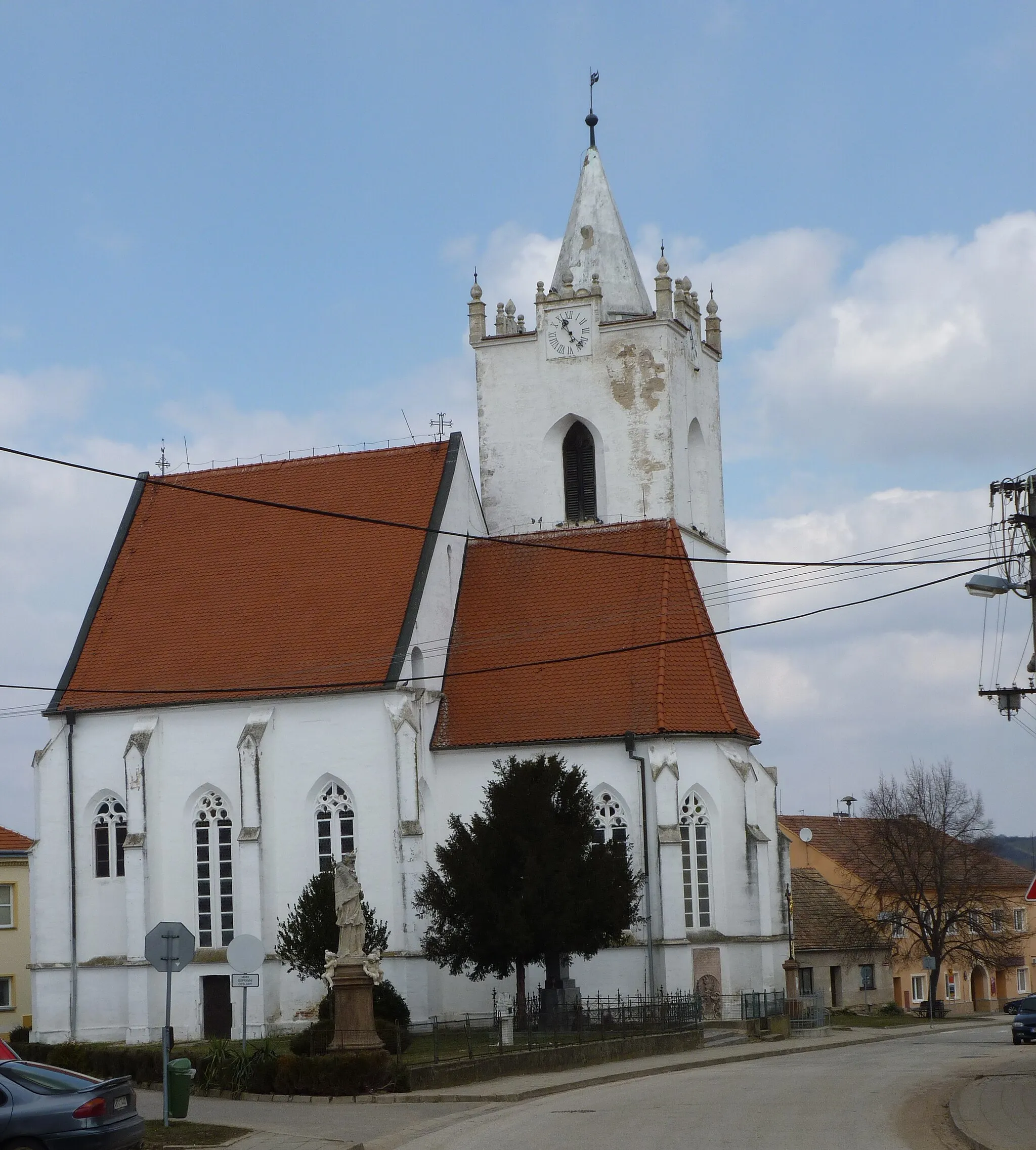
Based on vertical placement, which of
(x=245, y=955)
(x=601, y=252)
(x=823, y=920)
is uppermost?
(x=601, y=252)

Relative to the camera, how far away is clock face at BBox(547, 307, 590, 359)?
4541cm

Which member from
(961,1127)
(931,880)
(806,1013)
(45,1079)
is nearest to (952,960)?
(931,880)

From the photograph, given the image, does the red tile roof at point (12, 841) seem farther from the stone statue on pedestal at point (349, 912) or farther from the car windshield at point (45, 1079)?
the car windshield at point (45, 1079)

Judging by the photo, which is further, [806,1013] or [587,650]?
[587,650]

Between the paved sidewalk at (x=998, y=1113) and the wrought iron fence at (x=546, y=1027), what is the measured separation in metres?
Result: 8.05

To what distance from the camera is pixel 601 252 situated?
46.7 metres

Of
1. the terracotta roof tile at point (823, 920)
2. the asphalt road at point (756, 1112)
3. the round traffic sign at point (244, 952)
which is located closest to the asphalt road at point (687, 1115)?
the asphalt road at point (756, 1112)

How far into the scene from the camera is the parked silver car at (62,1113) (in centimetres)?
1647

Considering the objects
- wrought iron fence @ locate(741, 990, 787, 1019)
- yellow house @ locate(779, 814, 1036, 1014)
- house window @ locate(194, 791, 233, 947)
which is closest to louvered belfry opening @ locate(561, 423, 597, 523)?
house window @ locate(194, 791, 233, 947)

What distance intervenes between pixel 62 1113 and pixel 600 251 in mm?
33935

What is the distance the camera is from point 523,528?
147 ft

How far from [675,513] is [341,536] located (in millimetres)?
8515

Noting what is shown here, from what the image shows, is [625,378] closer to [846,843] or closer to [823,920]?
[823,920]

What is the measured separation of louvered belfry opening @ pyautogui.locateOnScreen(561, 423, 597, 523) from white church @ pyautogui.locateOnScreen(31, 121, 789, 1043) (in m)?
0.09
